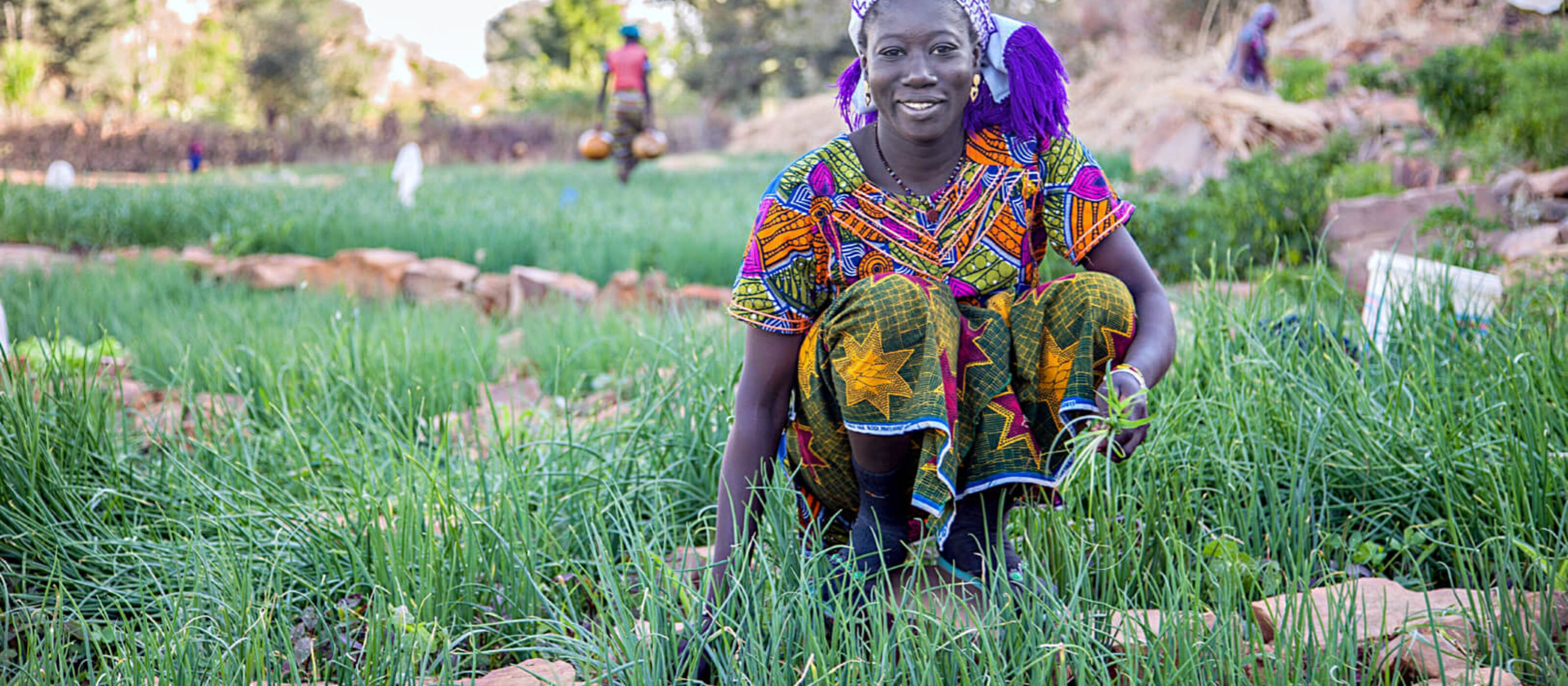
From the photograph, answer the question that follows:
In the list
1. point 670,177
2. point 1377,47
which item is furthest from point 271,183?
point 1377,47

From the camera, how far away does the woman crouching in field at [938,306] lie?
1.61 meters

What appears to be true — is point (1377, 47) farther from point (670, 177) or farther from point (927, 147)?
point (927, 147)

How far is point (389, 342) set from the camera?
3.61 metres

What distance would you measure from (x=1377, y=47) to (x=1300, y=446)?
11379 millimetres

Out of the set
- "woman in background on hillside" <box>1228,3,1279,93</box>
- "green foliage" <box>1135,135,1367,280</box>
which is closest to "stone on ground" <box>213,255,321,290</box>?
"green foliage" <box>1135,135,1367,280</box>

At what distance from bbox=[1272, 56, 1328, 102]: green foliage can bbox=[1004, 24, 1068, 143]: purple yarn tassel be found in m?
9.73

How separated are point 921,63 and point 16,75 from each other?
87.3ft

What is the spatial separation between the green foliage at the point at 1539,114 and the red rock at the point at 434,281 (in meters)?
5.08

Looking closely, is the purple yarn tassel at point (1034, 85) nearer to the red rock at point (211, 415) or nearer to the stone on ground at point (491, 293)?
the red rock at point (211, 415)

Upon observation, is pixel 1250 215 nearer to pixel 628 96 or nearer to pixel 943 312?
pixel 943 312

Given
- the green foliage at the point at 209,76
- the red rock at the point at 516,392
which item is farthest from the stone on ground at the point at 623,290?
the green foliage at the point at 209,76

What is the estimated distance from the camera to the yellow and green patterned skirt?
157 cm

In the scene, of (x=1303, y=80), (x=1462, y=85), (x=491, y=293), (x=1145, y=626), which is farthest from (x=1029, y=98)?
(x=1303, y=80)

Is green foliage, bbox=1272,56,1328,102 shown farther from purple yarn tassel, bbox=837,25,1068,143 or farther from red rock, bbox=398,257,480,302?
purple yarn tassel, bbox=837,25,1068,143
